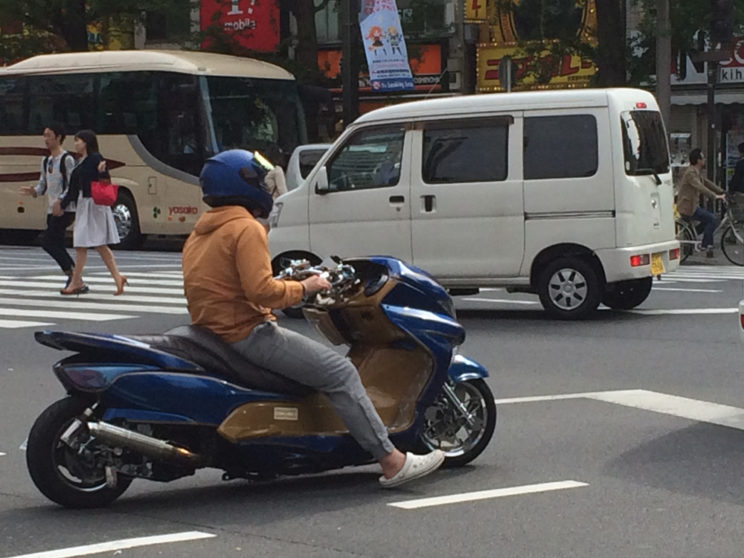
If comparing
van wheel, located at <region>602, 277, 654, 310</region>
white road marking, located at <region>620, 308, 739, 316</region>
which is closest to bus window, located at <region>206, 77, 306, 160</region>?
van wheel, located at <region>602, 277, 654, 310</region>

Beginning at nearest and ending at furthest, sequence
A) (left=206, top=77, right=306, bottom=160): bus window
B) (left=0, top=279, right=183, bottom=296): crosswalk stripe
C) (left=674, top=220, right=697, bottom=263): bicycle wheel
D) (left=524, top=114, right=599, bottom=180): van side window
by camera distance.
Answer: (left=524, top=114, right=599, bottom=180): van side window → (left=0, top=279, right=183, bottom=296): crosswalk stripe → (left=674, top=220, right=697, bottom=263): bicycle wheel → (left=206, top=77, right=306, bottom=160): bus window

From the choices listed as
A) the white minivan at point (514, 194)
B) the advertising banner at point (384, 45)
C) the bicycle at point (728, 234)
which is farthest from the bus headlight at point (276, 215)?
the advertising banner at point (384, 45)

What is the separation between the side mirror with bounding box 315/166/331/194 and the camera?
1531 cm

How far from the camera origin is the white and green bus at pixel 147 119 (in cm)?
2856

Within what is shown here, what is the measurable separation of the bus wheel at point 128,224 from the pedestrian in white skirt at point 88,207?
11.1m

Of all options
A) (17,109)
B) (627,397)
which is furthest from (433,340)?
(17,109)

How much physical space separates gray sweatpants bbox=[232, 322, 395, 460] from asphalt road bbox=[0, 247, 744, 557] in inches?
13.4

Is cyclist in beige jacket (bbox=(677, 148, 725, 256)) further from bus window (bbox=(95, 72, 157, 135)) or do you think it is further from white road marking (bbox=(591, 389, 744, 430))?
white road marking (bbox=(591, 389, 744, 430))

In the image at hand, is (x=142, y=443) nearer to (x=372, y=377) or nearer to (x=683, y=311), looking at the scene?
(x=372, y=377)

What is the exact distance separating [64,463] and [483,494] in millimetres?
1800

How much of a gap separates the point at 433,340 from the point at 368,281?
0.40m

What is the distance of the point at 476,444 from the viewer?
7.75 meters

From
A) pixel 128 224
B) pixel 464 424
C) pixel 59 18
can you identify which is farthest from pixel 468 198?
pixel 59 18

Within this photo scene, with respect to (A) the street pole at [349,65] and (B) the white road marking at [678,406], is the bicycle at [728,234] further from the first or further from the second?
(B) the white road marking at [678,406]
